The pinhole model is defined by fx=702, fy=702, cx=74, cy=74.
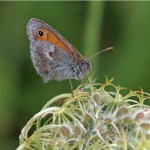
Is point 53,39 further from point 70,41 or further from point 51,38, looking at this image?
point 70,41

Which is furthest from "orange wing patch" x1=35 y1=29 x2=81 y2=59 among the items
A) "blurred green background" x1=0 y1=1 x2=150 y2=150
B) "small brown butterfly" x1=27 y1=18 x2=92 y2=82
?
"blurred green background" x1=0 y1=1 x2=150 y2=150

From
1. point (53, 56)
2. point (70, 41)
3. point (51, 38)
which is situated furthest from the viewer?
point (70, 41)

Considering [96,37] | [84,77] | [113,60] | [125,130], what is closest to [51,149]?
[125,130]

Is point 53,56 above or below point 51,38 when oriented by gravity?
below

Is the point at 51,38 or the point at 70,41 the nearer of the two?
the point at 51,38

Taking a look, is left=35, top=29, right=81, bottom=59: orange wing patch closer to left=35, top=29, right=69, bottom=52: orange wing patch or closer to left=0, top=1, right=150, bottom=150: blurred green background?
left=35, top=29, right=69, bottom=52: orange wing patch

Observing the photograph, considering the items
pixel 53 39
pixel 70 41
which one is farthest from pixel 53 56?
pixel 70 41

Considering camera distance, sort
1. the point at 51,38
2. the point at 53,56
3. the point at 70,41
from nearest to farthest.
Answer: the point at 51,38, the point at 53,56, the point at 70,41
